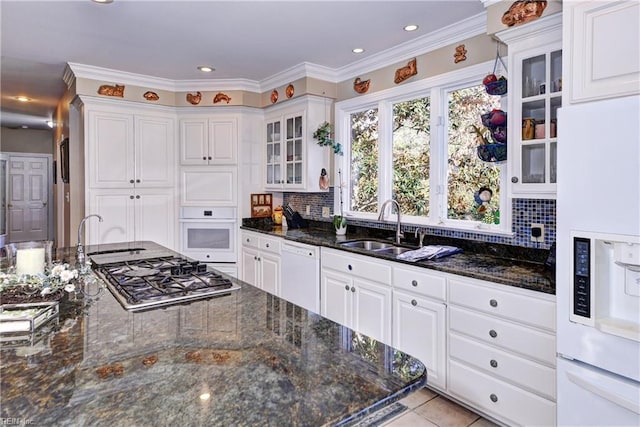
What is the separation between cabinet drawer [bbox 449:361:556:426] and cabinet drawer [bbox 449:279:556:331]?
1.20ft

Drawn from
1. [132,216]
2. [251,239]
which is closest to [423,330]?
[251,239]

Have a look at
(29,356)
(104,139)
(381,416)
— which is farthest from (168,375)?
(104,139)

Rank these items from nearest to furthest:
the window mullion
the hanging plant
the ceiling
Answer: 1. the ceiling
2. the window mullion
3. the hanging plant

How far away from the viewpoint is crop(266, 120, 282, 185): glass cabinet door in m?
4.41

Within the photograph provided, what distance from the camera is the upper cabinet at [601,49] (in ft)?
4.96

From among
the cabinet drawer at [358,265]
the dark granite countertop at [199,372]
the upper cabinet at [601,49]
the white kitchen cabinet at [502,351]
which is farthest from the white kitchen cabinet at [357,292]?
the upper cabinet at [601,49]

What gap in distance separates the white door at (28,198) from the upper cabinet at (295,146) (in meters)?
6.54

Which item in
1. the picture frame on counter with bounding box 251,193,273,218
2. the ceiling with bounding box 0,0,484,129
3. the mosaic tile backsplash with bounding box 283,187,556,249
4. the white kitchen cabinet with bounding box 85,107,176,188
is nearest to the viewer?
the mosaic tile backsplash with bounding box 283,187,556,249

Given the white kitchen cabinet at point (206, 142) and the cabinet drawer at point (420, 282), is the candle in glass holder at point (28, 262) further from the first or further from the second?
the white kitchen cabinet at point (206, 142)

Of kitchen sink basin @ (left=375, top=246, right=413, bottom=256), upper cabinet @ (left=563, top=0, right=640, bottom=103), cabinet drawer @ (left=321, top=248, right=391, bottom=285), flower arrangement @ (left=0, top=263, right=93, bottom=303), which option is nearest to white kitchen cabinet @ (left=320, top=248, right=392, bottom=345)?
cabinet drawer @ (left=321, top=248, right=391, bottom=285)

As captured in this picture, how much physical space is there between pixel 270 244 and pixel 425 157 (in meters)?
1.72

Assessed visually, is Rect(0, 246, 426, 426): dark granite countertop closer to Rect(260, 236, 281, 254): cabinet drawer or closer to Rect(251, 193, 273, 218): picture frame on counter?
Rect(260, 236, 281, 254): cabinet drawer

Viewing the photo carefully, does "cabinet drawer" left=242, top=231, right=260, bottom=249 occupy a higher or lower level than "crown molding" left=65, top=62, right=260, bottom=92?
lower

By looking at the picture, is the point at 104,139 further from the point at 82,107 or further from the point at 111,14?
the point at 111,14
